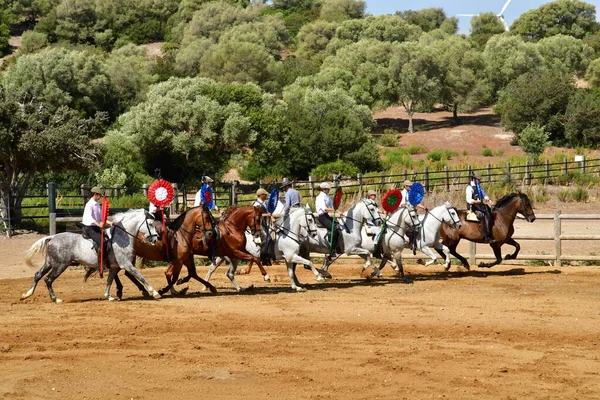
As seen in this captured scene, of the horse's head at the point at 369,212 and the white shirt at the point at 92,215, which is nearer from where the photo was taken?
the white shirt at the point at 92,215

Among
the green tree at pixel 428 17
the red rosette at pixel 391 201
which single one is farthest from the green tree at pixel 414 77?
the red rosette at pixel 391 201

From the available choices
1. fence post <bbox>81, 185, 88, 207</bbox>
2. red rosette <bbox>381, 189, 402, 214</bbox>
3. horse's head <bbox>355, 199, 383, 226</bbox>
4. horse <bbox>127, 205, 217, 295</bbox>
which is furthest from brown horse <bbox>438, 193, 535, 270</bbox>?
fence post <bbox>81, 185, 88, 207</bbox>

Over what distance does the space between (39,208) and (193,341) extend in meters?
24.5

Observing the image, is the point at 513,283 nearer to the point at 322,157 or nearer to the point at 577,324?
the point at 577,324

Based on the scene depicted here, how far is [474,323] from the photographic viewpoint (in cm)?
1595

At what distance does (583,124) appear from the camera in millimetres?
72688

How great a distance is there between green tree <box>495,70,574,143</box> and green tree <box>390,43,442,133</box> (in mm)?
12742

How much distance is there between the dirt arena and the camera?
11.8 m

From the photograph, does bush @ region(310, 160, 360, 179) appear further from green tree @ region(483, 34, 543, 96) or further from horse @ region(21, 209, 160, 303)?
green tree @ region(483, 34, 543, 96)

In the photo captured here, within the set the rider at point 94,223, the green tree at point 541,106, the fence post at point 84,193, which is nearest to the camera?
the rider at point 94,223

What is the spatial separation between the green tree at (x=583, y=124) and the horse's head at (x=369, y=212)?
53.2 meters

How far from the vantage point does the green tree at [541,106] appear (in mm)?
75688

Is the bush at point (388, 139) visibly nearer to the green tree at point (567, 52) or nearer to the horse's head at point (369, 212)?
the green tree at point (567, 52)

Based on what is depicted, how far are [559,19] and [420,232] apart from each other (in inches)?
5158
